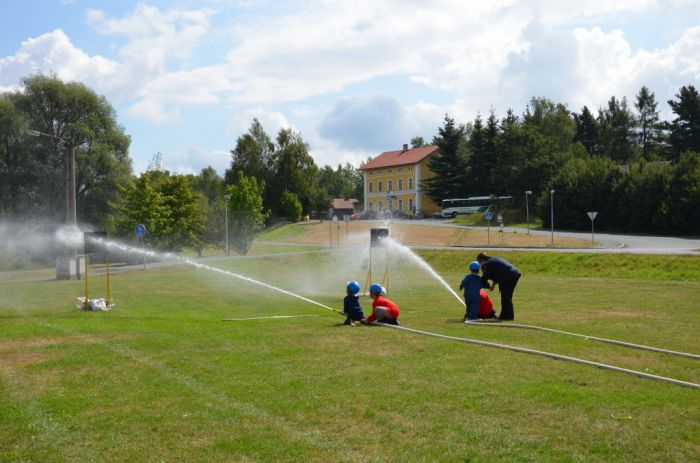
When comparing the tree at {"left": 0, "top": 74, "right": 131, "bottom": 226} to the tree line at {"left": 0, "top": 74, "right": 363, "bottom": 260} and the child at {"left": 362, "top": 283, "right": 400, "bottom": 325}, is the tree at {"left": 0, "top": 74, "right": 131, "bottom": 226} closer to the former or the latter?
the tree line at {"left": 0, "top": 74, "right": 363, "bottom": 260}

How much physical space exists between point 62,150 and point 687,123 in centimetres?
8110

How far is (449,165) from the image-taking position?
104 metres

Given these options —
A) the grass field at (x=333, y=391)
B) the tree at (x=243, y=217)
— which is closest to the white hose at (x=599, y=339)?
the grass field at (x=333, y=391)

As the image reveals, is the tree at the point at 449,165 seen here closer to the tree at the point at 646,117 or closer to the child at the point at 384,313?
the tree at the point at 646,117

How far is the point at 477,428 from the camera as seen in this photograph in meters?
7.71

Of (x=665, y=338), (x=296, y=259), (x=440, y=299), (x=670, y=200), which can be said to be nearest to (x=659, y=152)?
(x=670, y=200)

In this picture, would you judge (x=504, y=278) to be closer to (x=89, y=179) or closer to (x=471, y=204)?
(x=89, y=179)

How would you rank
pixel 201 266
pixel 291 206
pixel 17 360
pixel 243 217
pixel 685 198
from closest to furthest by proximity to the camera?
pixel 17 360, pixel 201 266, pixel 243 217, pixel 685 198, pixel 291 206

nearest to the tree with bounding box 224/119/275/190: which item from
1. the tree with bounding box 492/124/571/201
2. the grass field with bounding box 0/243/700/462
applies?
the tree with bounding box 492/124/571/201

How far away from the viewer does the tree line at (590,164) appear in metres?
69.9

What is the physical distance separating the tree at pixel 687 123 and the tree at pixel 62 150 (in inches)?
2888

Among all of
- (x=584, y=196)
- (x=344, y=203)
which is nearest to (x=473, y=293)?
(x=584, y=196)

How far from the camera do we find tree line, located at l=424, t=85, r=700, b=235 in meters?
69.9

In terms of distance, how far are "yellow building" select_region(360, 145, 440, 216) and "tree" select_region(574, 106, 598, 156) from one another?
83.1 feet
